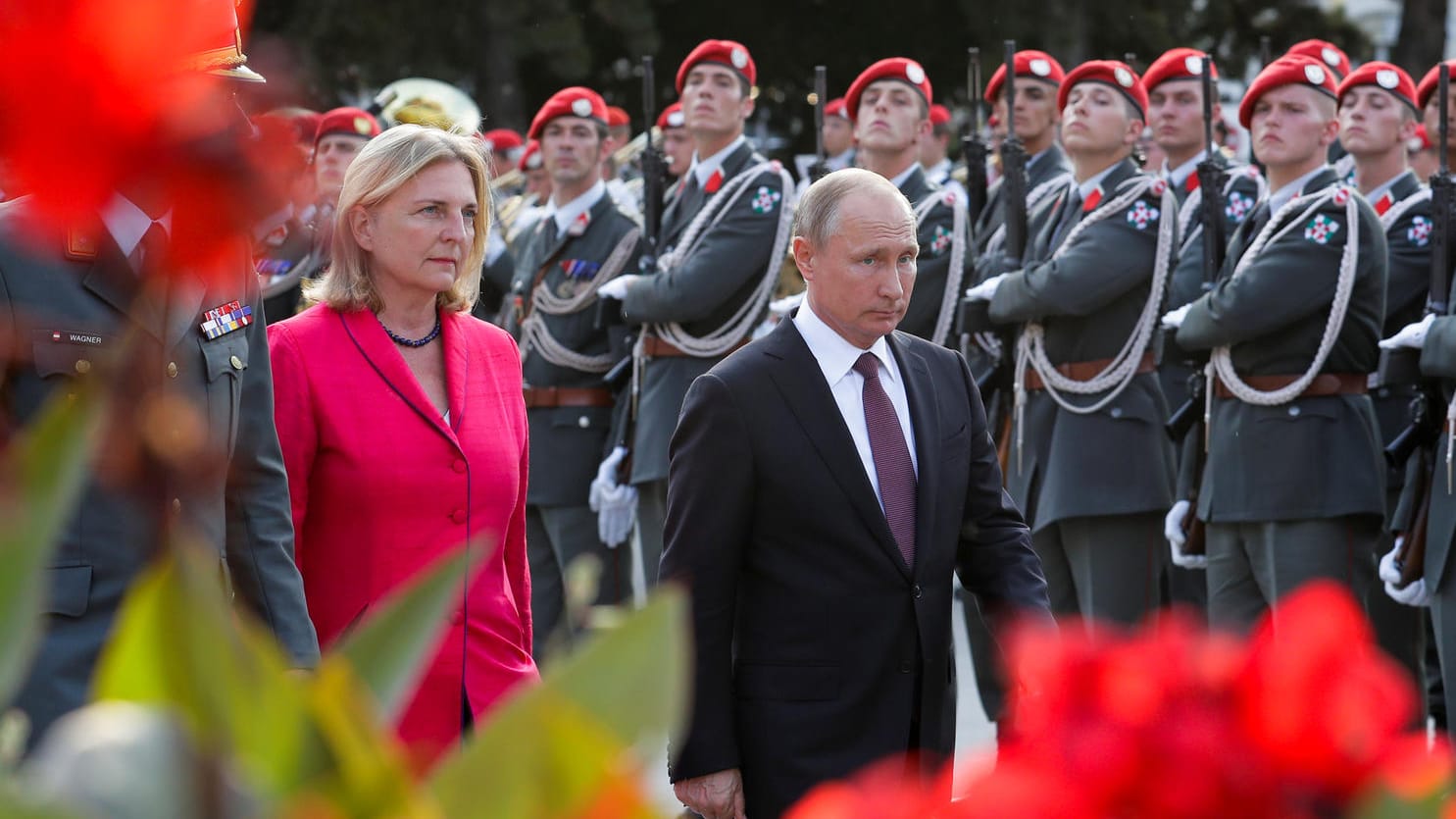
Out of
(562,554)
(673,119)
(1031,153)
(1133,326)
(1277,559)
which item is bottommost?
(562,554)

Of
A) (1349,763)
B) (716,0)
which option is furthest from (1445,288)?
(716,0)

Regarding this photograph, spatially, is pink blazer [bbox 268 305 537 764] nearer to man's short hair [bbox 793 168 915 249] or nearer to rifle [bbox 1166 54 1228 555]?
man's short hair [bbox 793 168 915 249]

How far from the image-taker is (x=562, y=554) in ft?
25.2

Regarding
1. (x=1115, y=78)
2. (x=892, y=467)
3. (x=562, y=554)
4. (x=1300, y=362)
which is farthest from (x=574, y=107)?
(x=892, y=467)

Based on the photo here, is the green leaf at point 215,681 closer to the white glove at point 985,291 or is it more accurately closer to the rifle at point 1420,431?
the rifle at point 1420,431

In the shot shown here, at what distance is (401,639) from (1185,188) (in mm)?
7471

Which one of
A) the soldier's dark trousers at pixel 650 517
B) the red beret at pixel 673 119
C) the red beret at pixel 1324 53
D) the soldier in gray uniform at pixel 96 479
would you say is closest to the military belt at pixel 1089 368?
the red beret at pixel 1324 53

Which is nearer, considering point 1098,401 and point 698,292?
point 1098,401

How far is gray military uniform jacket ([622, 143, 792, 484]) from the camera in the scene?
740 centimetres

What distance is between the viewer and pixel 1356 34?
19.0 metres

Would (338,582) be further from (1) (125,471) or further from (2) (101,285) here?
(1) (125,471)

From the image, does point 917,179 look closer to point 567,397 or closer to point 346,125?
point 567,397

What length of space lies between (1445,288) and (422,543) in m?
3.76

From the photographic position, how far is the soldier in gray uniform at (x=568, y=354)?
7.75 meters
